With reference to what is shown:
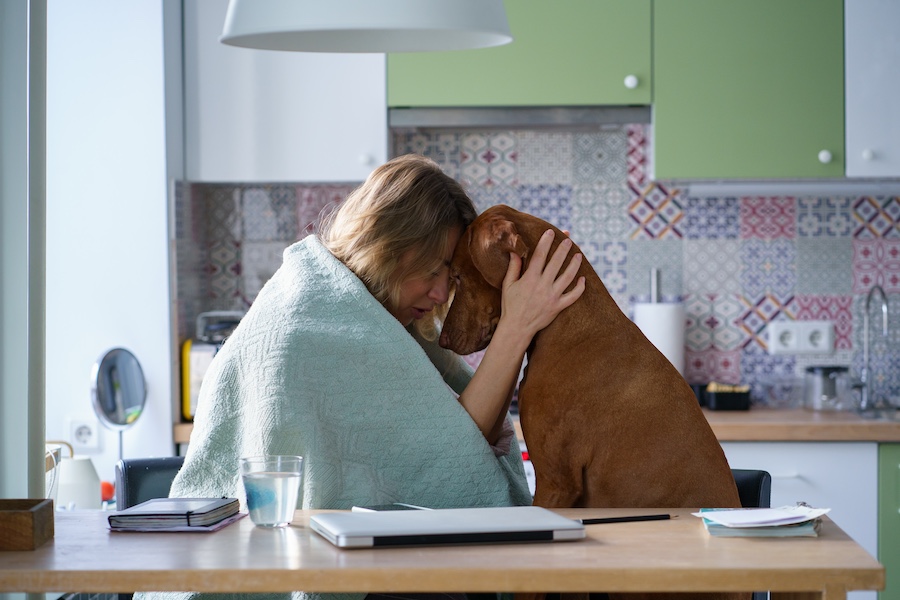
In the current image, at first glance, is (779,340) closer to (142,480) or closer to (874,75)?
(874,75)

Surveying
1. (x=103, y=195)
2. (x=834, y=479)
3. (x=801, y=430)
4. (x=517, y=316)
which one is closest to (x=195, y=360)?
(x=103, y=195)

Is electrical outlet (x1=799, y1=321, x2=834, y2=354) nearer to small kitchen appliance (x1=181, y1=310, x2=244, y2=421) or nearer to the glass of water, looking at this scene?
small kitchen appliance (x1=181, y1=310, x2=244, y2=421)

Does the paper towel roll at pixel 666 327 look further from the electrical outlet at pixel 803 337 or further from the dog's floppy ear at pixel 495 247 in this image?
the dog's floppy ear at pixel 495 247

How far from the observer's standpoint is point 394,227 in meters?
1.66

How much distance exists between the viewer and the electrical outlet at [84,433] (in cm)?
276

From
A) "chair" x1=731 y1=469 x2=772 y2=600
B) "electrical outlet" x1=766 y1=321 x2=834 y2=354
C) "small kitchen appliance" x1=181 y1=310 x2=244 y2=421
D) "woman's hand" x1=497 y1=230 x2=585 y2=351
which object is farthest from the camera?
"electrical outlet" x1=766 y1=321 x2=834 y2=354

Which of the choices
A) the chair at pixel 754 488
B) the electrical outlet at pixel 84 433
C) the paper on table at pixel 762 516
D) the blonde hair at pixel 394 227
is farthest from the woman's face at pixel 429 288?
the electrical outlet at pixel 84 433

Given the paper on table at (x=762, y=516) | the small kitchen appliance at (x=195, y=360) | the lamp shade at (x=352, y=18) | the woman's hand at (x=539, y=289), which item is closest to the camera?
the paper on table at (x=762, y=516)

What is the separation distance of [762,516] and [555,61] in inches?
79.6

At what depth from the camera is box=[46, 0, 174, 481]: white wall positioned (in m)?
2.74

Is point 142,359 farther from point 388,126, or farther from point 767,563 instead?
point 767,563

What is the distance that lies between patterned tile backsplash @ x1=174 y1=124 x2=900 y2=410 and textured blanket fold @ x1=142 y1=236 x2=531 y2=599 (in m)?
1.72

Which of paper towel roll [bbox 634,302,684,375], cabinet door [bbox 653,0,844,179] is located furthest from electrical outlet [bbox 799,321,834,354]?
cabinet door [bbox 653,0,844,179]

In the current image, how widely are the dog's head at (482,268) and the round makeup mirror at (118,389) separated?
124 centimetres
